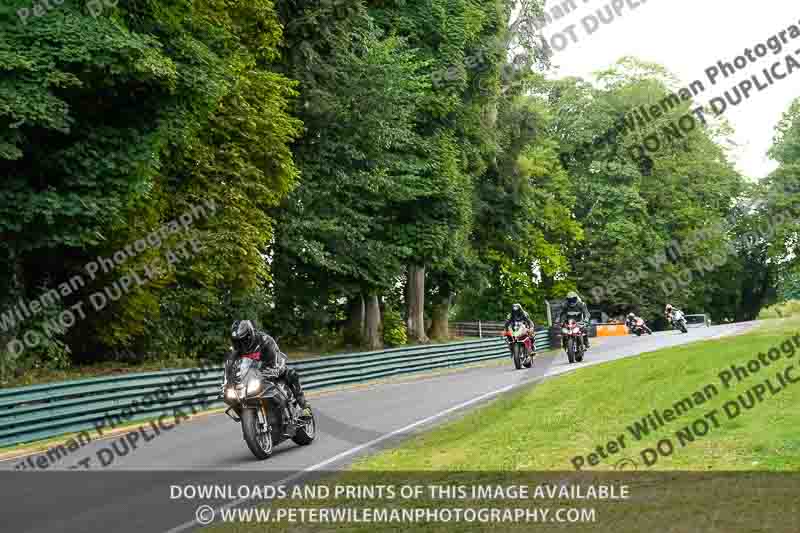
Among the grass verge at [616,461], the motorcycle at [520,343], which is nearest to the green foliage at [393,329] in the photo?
the motorcycle at [520,343]

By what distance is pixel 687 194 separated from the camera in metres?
68.1

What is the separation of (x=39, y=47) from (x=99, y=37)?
3.43 feet

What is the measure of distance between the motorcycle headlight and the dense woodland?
8.17 meters

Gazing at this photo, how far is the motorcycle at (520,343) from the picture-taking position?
28516mm

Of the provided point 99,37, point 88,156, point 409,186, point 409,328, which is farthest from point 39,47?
point 409,328

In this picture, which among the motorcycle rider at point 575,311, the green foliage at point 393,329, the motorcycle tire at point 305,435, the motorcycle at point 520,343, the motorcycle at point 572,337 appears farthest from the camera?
the green foliage at point 393,329

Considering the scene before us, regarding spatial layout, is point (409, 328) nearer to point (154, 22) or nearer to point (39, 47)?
point (154, 22)

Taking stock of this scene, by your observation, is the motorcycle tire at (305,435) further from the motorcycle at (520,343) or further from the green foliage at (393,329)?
the green foliage at (393,329)

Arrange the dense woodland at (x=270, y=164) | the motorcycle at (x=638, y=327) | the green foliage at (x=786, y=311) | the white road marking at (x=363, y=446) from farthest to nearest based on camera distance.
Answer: the motorcycle at (x=638, y=327) → the green foliage at (x=786, y=311) → the dense woodland at (x=270, y=164) → the white road marking at (x=363, y=446)

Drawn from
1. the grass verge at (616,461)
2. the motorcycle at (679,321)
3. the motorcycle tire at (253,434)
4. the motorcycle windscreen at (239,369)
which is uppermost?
the motorcycle at (679,321)

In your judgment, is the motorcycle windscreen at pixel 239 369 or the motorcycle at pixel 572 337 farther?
the motorcycle at pixel 572 337

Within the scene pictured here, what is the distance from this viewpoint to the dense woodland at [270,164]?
19812 millimetres

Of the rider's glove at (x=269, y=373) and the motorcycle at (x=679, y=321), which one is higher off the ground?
the motorcycle at (x=679, y=321)

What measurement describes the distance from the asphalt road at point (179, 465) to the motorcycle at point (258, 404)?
10.1 inches
